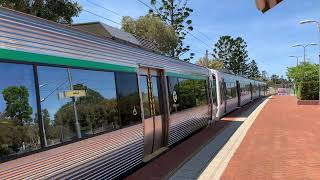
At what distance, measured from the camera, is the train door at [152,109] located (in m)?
11.5

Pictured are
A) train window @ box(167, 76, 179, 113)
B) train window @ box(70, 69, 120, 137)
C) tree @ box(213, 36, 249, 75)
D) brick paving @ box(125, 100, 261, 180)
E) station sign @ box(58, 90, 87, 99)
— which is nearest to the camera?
station sign @ box(58, 90, 87, 99)

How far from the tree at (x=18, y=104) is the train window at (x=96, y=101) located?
4.60 feet

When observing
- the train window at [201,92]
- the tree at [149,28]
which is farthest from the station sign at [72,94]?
the tree at [149,28]

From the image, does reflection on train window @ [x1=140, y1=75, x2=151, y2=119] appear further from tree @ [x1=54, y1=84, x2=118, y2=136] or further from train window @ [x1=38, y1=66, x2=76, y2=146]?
train window @ [x1=38, y1=66, x2=76, y2=146]

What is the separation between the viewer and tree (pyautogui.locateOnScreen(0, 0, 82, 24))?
66.5 feet

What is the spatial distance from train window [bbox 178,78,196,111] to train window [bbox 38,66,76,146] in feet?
26.6

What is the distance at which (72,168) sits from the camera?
7219 mm

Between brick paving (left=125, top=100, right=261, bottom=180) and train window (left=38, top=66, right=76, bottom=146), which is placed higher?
train window (left=38, top=66, right=76, bottom=146)

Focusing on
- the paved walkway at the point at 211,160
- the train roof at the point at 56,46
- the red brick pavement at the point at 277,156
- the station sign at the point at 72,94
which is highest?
the train roof at the point at 56,46

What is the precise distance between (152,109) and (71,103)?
4779 mm

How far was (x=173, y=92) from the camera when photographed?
14602 mm

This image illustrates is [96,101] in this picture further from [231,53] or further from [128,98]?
[231,53]

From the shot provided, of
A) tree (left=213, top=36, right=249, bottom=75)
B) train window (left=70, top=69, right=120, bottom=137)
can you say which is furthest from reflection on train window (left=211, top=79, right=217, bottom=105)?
tree (left=213, top=36, right=249, bottom=75)

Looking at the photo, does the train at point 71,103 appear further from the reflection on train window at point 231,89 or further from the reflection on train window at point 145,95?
the reflection on train window at point 231,89
